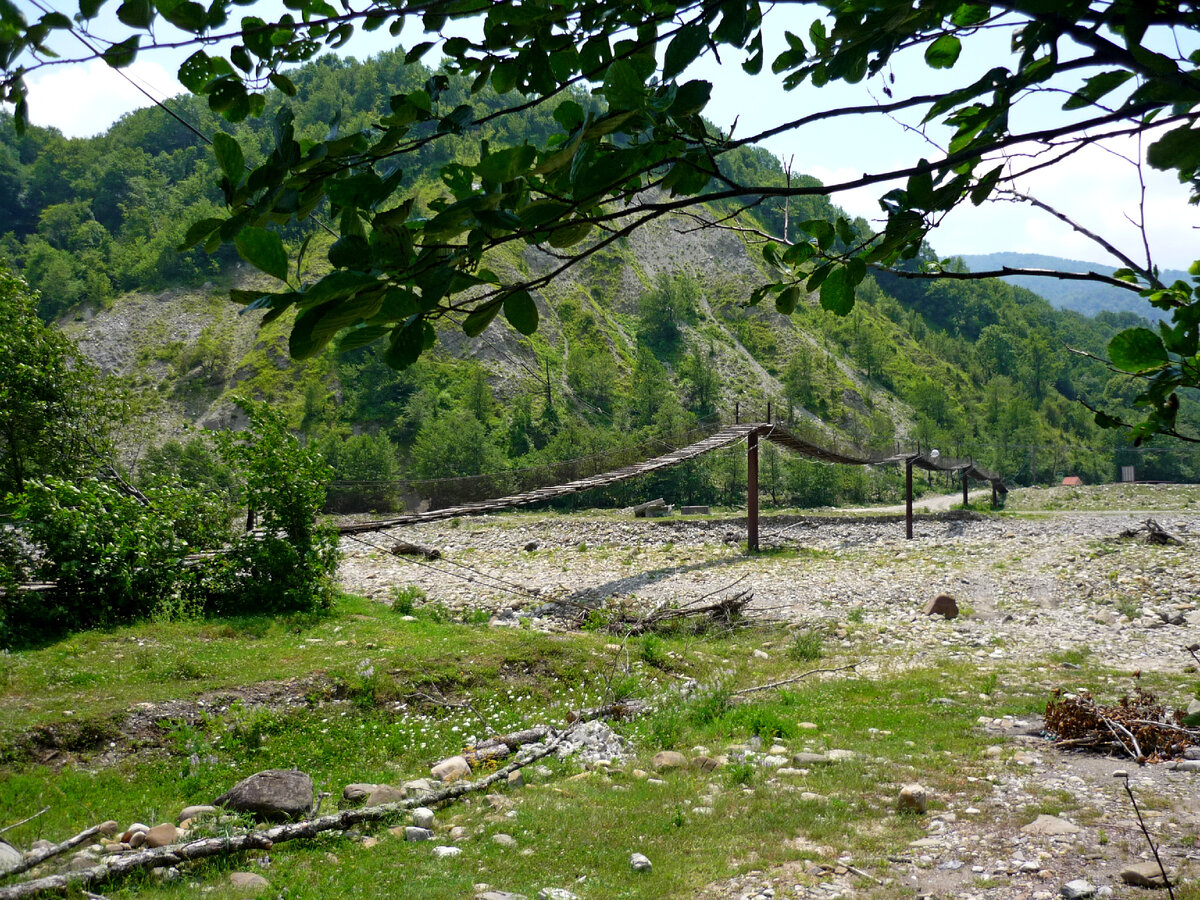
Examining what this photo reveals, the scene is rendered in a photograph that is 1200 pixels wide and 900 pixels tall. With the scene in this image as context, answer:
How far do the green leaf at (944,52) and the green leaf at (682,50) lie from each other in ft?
2.45

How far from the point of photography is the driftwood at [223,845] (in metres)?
3.58

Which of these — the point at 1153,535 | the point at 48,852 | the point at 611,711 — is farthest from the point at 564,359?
the point at 48,852

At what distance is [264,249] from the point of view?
2.65ft

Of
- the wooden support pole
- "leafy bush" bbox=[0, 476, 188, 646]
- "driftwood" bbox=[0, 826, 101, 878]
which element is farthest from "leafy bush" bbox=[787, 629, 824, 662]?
the wooden support pole

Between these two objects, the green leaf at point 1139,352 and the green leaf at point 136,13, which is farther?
the green leaf at point 1139,352

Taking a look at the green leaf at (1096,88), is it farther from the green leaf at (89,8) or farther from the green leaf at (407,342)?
the green leaf at (89,8)

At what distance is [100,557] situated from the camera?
27.2 feet

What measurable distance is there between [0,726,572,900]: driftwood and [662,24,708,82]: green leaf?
457 cm

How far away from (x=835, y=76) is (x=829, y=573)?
15.0 metres

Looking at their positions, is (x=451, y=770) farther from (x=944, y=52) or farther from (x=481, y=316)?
(x=944, y=52)

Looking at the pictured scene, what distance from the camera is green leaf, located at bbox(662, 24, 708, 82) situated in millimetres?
1069

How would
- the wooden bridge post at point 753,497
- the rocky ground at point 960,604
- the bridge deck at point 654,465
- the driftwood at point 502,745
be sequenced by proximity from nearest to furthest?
the rocky ground at point 960,604, the driftwood at point 502,745, the bridge deck at point 654,465, the wooden bridge post at point 753,497

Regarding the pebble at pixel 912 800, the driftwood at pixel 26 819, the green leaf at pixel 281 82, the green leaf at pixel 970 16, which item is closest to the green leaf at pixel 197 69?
the green leaf at pixel 281 82

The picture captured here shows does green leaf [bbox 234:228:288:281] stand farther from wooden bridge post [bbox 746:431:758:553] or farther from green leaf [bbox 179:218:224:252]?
wooden bridge post [bbox 746:431:758:553]
